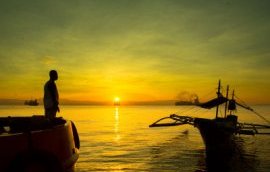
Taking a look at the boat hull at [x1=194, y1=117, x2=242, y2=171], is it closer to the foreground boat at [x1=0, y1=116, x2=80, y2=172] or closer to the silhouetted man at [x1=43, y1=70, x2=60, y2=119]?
the silhouetted man at [x1=43, y1=70, x2=60, y2=119]

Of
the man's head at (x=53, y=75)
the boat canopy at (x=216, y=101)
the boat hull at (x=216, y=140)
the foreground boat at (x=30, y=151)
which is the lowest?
the boat hull at (x=216, y=140)

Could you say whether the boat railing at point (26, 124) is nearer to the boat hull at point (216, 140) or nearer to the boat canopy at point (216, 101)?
the boat hull at point (216, 140)

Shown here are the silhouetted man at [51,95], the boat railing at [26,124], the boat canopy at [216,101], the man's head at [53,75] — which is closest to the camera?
the boat railing at [26,124]

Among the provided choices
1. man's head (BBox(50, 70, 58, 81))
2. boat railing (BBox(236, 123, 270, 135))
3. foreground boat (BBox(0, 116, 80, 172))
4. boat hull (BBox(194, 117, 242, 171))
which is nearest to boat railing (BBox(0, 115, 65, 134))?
foreground boat (BBox(0, 116, 80, 172))

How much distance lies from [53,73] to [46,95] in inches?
37.7

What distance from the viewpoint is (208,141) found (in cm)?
2998

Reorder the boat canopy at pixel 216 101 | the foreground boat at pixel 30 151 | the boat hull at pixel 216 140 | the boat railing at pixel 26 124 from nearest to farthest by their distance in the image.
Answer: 1. the foreground boat at pixel 30 151
2. the boat railing at pixel 26 124
3. the boat hull at pixel 216 140
4. the boat canopy at pixel 216 101

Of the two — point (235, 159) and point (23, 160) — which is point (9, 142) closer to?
point (23, 160)

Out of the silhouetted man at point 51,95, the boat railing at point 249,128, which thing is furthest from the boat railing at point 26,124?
the boat railing at point 249,128

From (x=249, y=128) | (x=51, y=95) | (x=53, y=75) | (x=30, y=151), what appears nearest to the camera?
(x=30, y=151)

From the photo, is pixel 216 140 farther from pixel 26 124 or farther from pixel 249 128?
pixel 26 124

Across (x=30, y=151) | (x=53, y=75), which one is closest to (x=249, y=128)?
(x=53, y=75)

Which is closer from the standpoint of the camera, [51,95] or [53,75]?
[53,75]

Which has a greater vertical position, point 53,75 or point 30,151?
point 53,75
